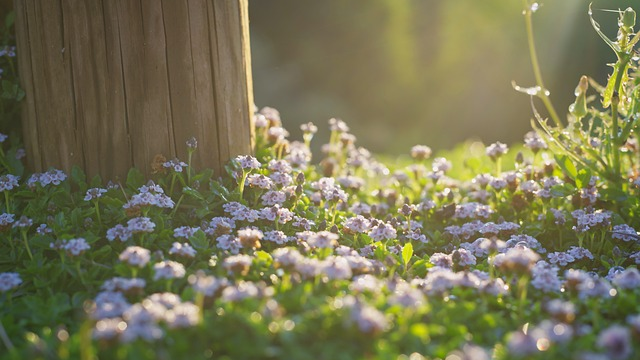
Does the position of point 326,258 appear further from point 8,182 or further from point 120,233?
point 8,182

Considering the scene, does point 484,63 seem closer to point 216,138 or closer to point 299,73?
point 299,73

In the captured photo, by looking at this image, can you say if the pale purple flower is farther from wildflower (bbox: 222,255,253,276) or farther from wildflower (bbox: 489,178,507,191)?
wildflower (bbox: 489,178,507,191)

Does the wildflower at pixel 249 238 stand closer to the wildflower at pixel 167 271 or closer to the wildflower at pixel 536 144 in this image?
the wildflower at pixel 167 271

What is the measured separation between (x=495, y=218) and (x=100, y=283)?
228 cm

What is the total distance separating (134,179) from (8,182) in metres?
0.58

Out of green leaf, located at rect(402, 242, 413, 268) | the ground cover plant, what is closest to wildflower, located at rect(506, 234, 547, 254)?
the ground cover plant

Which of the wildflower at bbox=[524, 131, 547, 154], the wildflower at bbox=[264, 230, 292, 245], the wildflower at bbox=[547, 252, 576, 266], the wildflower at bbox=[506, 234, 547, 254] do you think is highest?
the wildflower at bbox=[524, 131, 547, 154]

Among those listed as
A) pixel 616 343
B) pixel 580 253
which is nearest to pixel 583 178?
pixel 580 253

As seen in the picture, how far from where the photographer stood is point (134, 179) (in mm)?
3488

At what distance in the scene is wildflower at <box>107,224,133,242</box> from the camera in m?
3.06

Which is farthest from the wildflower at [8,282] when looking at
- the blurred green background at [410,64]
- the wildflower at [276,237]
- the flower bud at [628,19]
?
the blurred green background at [410,64]

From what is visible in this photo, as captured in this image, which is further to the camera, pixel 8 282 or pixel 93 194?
pixel 93 194

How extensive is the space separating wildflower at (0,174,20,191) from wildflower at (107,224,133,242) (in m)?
0.67

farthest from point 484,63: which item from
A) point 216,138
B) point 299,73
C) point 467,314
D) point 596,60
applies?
point 467,314
